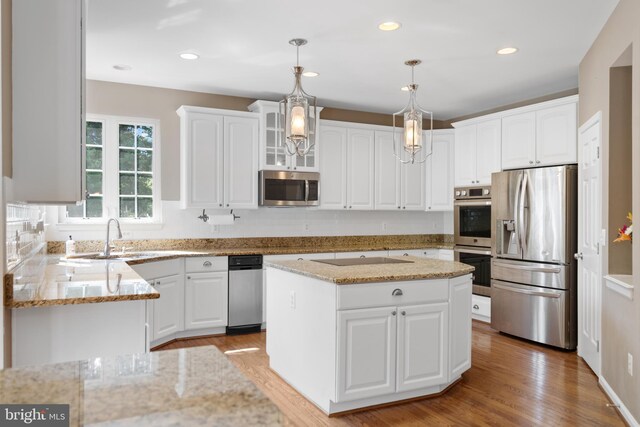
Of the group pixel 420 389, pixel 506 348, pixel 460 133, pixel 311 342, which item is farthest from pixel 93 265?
pixel 460 133

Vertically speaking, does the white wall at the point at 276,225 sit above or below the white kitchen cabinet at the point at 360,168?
below

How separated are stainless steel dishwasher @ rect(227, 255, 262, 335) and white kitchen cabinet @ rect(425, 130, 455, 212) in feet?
8.36

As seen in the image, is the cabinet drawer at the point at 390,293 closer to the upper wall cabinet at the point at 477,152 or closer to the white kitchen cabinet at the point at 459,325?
the white kitchen cabinet at the point at 459,325

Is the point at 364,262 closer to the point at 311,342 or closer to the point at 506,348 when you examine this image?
the point at 311,342

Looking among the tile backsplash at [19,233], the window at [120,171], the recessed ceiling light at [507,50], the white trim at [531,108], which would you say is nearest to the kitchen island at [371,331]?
the tile backsplash at [19,233]

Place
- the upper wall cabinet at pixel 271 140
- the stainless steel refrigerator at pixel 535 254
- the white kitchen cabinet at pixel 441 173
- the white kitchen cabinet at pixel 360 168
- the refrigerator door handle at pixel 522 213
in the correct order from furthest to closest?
the white kitchen cabinet at pixel 441 173 < the white kitchen cabinet at pixel 360 168 < the upper wall cabinet at pixel 271 140 < the refrigerator door handle at pixel 522 213 < the stainless steel refrigerator at pixel 535 254

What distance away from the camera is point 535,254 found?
15.6 feet

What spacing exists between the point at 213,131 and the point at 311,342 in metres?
2.78

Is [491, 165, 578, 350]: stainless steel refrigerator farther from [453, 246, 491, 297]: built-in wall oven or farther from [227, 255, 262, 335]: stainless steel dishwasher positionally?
[227, 255, 262, 335]: stainless steel dishwasher

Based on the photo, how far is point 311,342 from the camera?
3215 millimetres

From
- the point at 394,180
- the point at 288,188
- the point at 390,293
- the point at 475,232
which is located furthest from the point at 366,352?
the point at 394,180

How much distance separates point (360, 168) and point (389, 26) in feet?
8.78

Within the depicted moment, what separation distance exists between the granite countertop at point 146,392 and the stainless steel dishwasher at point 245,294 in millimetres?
3964

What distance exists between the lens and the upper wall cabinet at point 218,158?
505 cm
